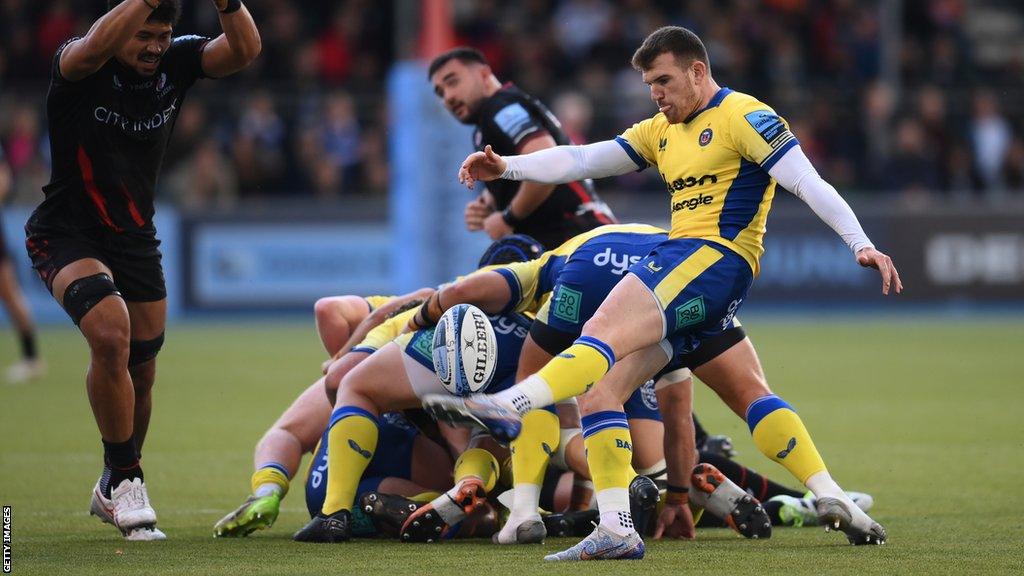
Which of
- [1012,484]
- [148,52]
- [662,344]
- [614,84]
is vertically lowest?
[1012,484]

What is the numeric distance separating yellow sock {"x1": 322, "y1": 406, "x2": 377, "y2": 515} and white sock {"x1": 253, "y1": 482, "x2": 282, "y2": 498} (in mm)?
303

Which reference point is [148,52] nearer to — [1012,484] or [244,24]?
[244,24]

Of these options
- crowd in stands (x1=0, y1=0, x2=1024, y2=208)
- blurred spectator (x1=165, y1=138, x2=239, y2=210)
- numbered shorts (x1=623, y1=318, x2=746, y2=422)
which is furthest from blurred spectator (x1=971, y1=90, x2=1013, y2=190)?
numbered shorts (x1=623, y1=318, x2=746, y2=422)

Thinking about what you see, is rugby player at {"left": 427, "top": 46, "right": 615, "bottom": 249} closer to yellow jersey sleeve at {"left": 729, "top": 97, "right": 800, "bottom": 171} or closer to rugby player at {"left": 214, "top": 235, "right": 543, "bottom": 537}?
rugby player at {"left": 214, "top": 235, "right": 543, "bottom": 537}

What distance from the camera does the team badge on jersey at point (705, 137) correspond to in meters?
5.98

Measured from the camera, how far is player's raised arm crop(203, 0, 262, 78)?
6.58m

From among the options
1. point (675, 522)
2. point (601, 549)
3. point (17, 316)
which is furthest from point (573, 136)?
point (601, 549)

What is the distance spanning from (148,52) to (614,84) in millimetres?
15139

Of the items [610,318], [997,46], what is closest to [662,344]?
[610,318]

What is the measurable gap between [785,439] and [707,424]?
15.3 ft

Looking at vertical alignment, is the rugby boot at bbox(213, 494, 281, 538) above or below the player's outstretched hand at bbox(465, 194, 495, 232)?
below

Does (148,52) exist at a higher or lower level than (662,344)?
higher

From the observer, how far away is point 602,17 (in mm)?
21969

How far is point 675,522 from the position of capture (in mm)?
6367
